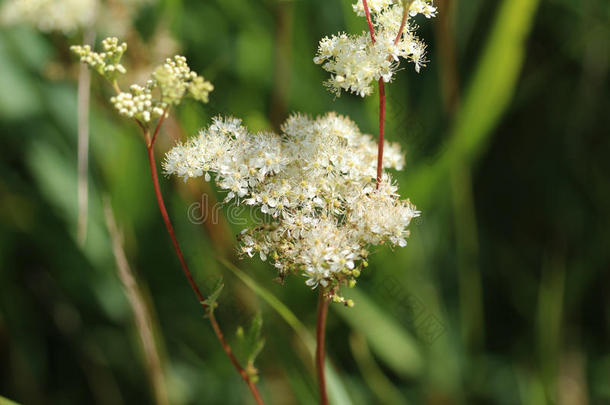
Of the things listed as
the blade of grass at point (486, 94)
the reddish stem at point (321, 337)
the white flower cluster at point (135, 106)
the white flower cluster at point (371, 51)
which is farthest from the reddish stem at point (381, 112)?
the blade of grass at point (486, 94)

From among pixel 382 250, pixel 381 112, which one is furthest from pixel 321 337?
pixel 382 250

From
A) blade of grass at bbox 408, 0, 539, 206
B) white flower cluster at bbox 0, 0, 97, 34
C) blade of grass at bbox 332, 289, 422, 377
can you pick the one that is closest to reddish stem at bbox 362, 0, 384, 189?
blade of grass at bbox 408, 0, 539, 206

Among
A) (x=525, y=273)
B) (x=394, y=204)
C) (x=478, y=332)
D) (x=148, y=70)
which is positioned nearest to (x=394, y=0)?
(x=394, y=204)

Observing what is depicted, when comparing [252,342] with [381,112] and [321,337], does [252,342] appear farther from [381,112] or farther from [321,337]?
[381,112]

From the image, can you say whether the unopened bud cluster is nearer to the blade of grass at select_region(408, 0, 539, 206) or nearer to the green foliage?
the green foliage

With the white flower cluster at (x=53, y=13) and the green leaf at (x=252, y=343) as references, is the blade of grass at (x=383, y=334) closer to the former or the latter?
Answer: the green leaf at (x=252, y=343)
